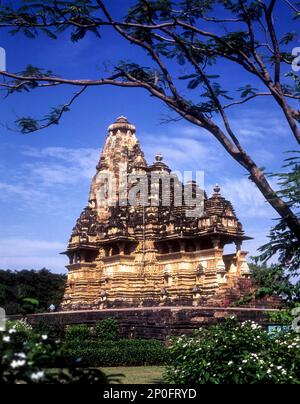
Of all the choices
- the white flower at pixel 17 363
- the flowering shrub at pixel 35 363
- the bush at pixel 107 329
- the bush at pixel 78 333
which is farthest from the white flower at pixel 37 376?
the bush at pixel 107 329

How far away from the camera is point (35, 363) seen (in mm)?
3355

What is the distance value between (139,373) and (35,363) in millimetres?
9639

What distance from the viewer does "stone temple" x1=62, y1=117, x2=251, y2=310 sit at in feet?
92.3

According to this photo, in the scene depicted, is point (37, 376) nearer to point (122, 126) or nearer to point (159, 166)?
point (159, 166)

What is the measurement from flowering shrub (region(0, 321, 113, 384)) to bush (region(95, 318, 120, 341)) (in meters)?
14.9

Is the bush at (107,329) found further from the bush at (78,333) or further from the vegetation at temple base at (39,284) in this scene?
the vegetation at temple base at (39,284)

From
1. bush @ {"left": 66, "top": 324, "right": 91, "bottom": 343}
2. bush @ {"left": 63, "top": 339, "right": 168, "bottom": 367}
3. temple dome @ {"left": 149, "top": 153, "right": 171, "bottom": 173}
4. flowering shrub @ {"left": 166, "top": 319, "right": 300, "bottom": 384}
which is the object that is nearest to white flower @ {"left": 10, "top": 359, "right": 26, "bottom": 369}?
flowering shrub @ {"left": 166, "top": 319, "right": 300, "bottom": 384}

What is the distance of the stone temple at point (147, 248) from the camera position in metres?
28.1

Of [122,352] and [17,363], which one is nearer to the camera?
[17,363]

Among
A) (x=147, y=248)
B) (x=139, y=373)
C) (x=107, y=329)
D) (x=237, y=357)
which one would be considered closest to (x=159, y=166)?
(x=147, y=248)

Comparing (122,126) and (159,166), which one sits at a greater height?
(122,126)

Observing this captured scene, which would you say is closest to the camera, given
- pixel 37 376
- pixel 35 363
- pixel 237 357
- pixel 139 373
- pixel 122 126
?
pixel 37 376

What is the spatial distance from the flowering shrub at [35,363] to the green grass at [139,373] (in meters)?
6.65
